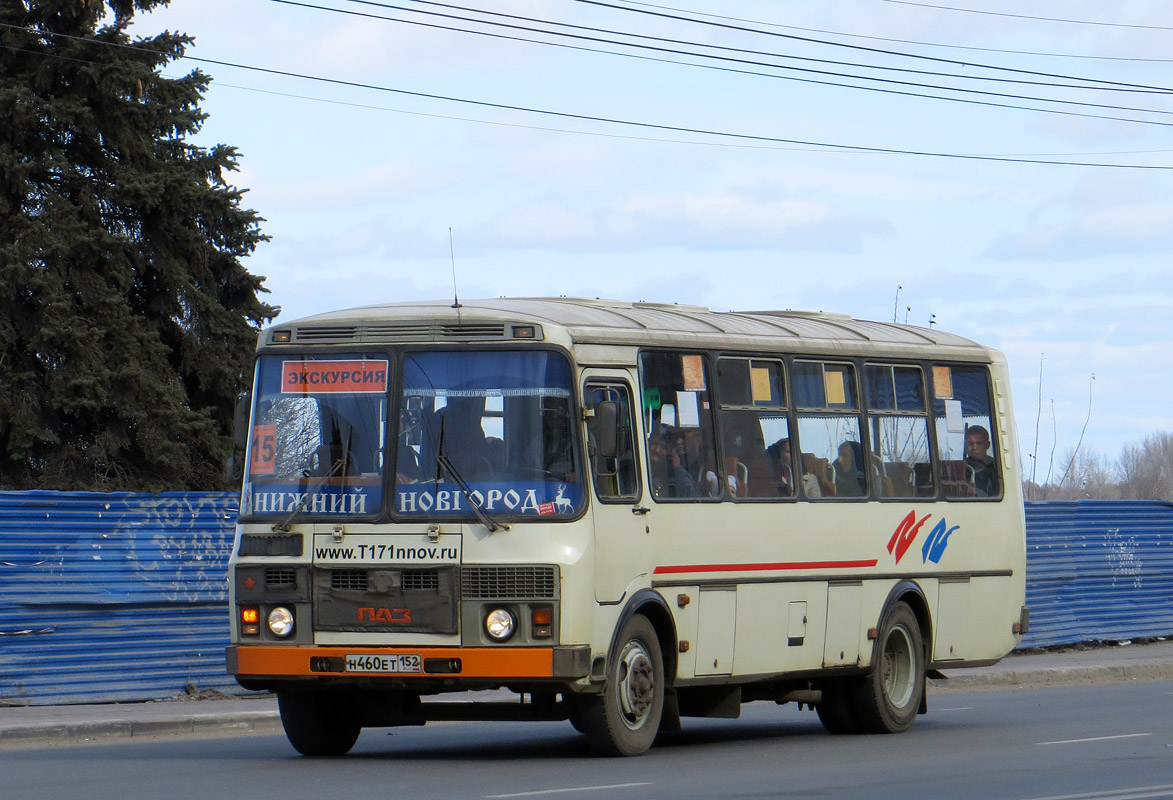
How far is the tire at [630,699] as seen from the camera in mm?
12164

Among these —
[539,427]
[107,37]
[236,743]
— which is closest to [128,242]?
[107,37]

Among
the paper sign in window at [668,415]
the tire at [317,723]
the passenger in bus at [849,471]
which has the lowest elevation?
the tire at [317,723]

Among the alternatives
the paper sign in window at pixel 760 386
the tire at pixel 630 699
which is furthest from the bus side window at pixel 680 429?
the tire at pixel 630 699

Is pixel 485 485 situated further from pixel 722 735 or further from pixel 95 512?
pixel 95 512

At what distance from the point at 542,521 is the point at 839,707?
4.58 metres

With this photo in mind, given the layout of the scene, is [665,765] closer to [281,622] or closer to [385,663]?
[385,663]

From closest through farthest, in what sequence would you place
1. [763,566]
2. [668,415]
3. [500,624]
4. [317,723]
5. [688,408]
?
[500,624]
[317,723]
[668,415]
[688,408]
[763,566]

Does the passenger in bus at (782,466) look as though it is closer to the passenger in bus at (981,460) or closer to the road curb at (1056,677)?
the passenger in bus at (981,460)

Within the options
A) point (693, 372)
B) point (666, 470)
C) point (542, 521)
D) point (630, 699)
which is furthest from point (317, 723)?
point (693, 372)

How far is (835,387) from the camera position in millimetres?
15211

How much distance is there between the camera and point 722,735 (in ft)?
50.6

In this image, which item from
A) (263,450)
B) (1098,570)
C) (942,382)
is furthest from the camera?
(1098,570)

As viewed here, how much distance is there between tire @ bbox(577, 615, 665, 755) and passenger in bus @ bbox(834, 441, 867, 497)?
9.10ft

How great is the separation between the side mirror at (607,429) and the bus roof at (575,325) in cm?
64
